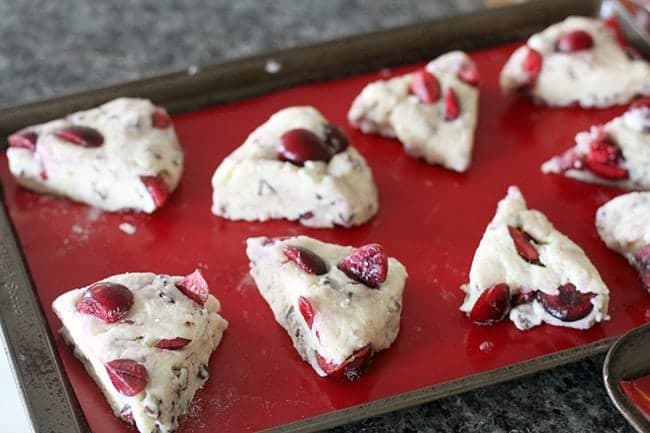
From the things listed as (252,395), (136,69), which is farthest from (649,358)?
(136,69)

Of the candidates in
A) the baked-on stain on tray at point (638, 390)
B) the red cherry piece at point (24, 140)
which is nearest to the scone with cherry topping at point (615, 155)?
the baked-on stain on tray at point (638, 390)

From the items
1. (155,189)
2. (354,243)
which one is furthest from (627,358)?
(155,189)

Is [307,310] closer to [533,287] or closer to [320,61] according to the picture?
[533,287]

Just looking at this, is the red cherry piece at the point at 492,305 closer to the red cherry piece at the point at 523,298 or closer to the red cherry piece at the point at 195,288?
the red cherry piece at the point at 523,298

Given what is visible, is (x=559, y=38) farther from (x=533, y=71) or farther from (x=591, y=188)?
(x=591, y=188)

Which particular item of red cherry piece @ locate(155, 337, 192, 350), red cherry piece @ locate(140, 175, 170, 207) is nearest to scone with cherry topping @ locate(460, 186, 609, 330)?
red cherry piece @ locate(155, 337, 192, 350)

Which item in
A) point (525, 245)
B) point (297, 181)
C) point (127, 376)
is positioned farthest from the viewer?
point (297, 181)

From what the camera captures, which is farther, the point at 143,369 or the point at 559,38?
the point at 559,38
